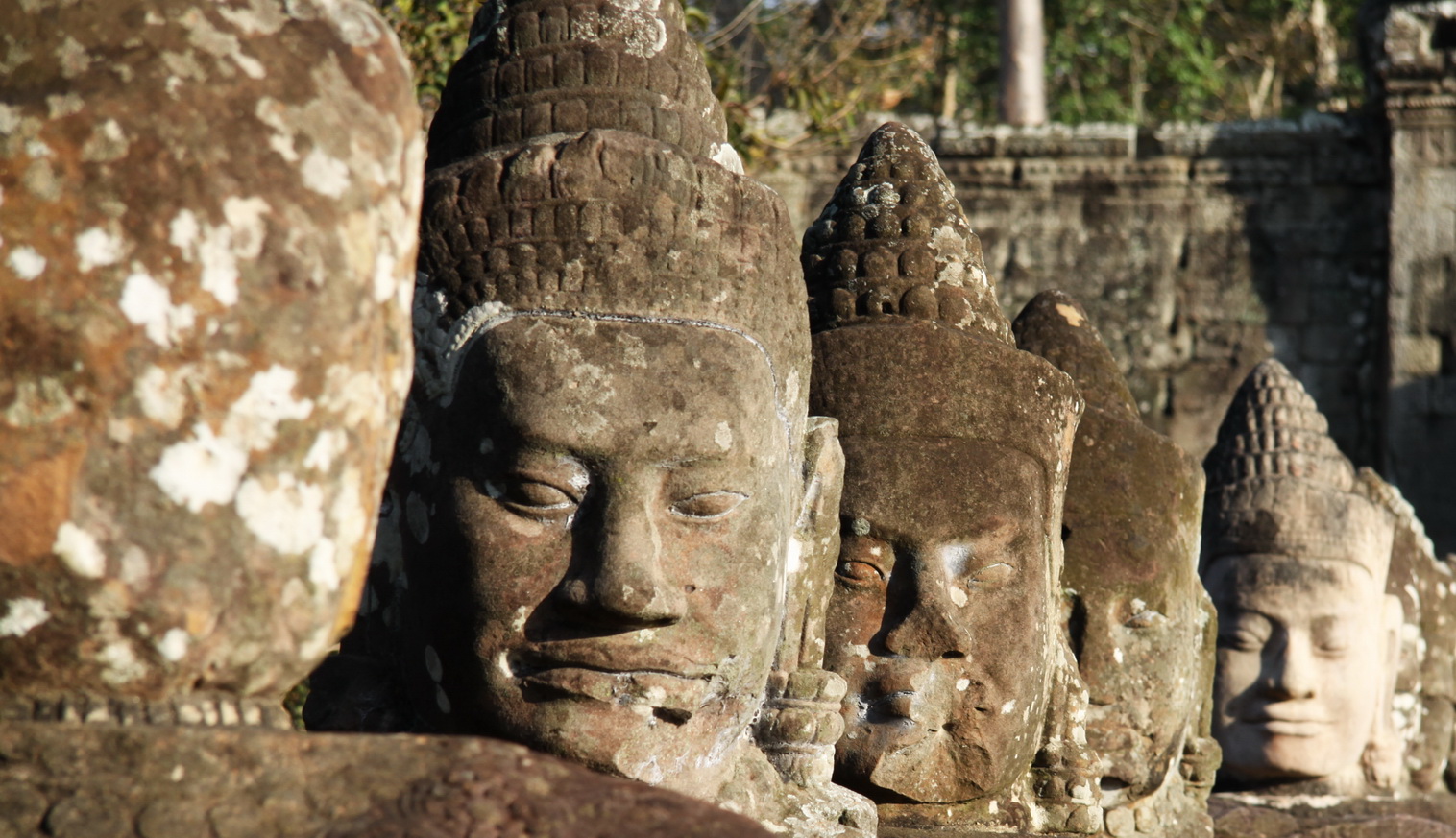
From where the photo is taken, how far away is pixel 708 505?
10.6 feet

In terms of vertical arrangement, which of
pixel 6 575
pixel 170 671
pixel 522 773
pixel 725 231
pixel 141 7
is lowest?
pixel 522 773

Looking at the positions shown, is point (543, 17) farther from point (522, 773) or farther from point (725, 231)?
Result: point (522, 773)

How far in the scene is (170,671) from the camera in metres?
2.01

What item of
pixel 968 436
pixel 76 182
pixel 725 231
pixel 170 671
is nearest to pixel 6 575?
pixel 170 671

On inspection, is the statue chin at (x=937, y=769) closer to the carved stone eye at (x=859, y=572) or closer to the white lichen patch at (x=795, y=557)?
the carved stone eye at (x=859, y=572)

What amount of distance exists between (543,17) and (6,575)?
203 centimetres

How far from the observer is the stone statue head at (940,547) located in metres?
4.36

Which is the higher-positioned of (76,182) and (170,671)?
(76,182)

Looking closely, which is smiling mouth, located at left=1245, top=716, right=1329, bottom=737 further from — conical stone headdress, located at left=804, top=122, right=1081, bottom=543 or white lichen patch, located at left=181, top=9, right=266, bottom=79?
white lichen patch, located at left=181, top=9, right=266, bottom=79

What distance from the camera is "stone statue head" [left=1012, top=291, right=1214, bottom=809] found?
522cm

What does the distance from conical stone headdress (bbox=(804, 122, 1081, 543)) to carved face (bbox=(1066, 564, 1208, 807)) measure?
0.45 meters

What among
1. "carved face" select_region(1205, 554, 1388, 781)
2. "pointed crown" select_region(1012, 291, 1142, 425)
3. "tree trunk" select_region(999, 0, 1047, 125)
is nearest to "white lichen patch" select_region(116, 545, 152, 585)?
"pointed crown" select_region(1012, 291, 1142, 425)

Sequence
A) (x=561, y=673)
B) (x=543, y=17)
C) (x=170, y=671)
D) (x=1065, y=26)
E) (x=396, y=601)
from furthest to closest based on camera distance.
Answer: (x=1065, y=26)
(x=543, y=17)
(x=396, y=601)
(x=561, y=673)
(x=170, y=671)

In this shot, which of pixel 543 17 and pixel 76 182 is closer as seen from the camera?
pixel 76 182
